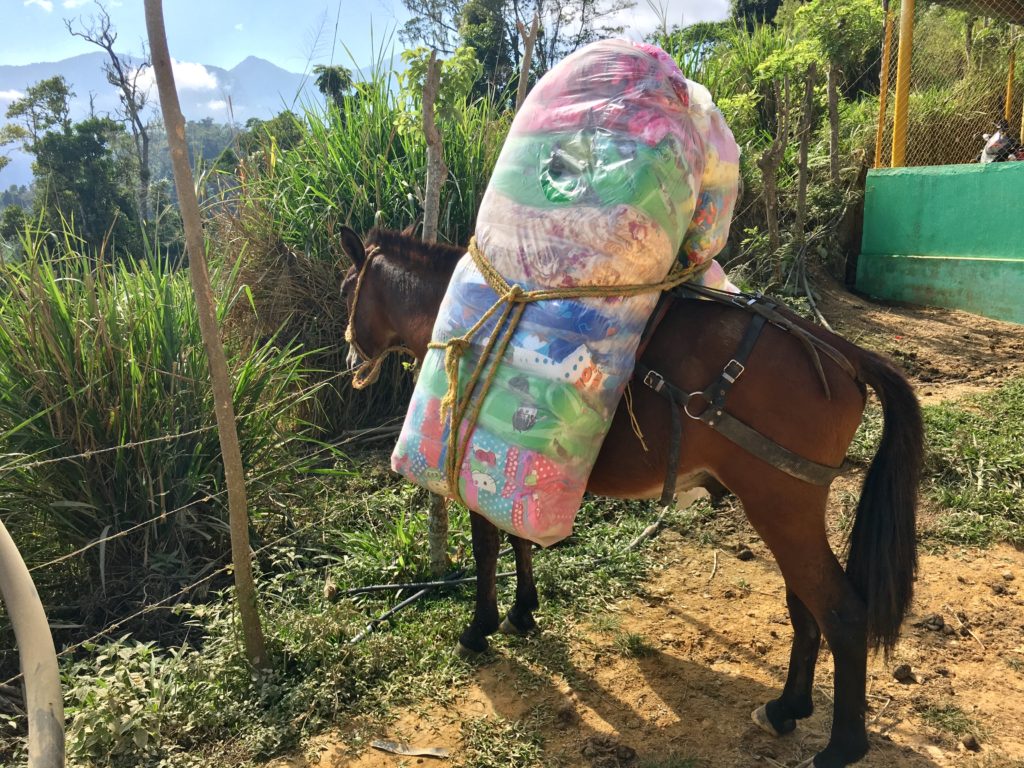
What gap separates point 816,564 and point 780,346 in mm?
699

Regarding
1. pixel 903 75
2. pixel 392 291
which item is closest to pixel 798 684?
pixel 392 291

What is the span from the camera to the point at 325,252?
17.7ft

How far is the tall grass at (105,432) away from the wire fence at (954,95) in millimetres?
7137

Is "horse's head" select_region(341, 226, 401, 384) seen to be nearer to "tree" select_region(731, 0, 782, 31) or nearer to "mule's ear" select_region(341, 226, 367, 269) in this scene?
"mule's ear" select_region(341, 226, 367, 269)

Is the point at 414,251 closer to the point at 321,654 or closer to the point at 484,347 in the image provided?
the point at 484,347

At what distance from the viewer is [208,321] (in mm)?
2422

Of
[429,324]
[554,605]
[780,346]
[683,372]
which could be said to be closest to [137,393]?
[429,324]

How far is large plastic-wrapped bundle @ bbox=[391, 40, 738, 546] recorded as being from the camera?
2.11m

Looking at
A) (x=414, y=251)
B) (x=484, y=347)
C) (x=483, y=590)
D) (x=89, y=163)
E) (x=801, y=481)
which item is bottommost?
(x=483, y=590)

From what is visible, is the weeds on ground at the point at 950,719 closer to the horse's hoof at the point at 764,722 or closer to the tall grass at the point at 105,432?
the horse's hoof at the point at 764,722

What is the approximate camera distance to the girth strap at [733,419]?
2180 mm

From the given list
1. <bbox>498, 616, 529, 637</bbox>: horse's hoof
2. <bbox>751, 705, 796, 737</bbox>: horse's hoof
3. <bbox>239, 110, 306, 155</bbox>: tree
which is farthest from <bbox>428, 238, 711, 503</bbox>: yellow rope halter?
<bbox>239, 110, 306, 155</bbox>: tree

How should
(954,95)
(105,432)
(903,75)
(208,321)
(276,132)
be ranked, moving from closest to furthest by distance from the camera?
(208,321)
(105,432)
(276,132)
(903,75)
(954,95)

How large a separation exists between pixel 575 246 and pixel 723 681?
6.05 feet
